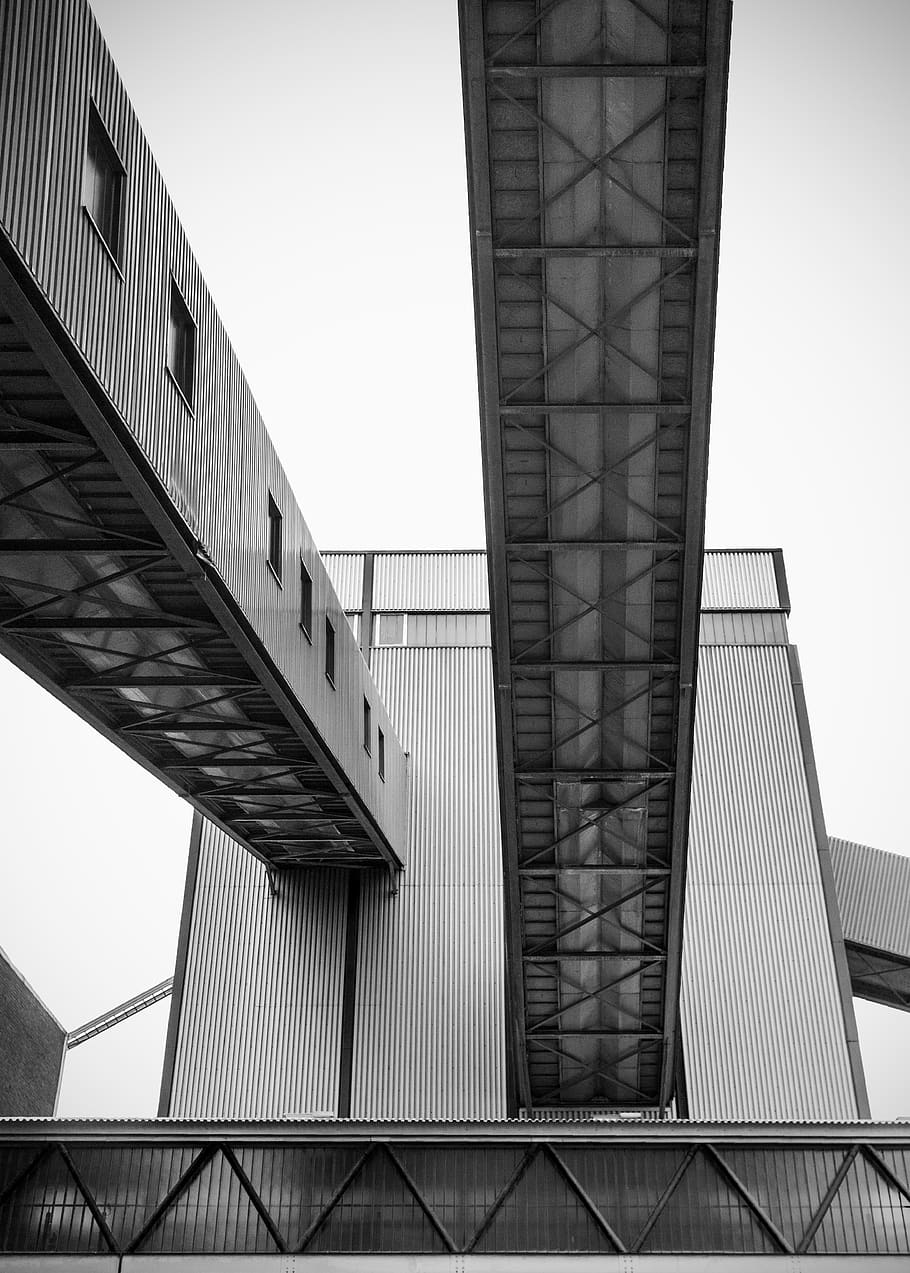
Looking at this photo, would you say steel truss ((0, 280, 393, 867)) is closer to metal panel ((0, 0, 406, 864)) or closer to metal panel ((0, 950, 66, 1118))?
metal panel ((0, 0, 406, 864))

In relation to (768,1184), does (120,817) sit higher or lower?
higher

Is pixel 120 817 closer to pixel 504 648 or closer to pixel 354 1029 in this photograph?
pixel 354 1029

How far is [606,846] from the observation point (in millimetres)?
32531

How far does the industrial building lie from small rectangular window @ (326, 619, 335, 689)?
0.42 feet

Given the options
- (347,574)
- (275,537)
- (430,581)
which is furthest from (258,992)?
(275,537)

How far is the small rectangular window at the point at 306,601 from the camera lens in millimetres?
27656

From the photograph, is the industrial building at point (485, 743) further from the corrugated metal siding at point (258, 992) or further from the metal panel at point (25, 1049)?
the metal panel at point (25, 1049)

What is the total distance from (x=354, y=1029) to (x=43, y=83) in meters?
32.0

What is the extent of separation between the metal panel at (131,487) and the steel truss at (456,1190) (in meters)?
→ 9.52

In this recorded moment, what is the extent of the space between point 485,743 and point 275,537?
20.2m

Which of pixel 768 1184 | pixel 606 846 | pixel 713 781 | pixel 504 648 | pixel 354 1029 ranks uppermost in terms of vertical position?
pixel 713 781

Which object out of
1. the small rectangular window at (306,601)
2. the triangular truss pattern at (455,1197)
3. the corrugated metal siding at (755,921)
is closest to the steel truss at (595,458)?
the corrugated metal siding at (755,921)

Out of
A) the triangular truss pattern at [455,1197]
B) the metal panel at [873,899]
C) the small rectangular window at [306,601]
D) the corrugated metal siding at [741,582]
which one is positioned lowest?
the triangular truss pattern at [455,1197]

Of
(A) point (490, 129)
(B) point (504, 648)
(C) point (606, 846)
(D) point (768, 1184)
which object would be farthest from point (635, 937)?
(A) point (490, 129)
